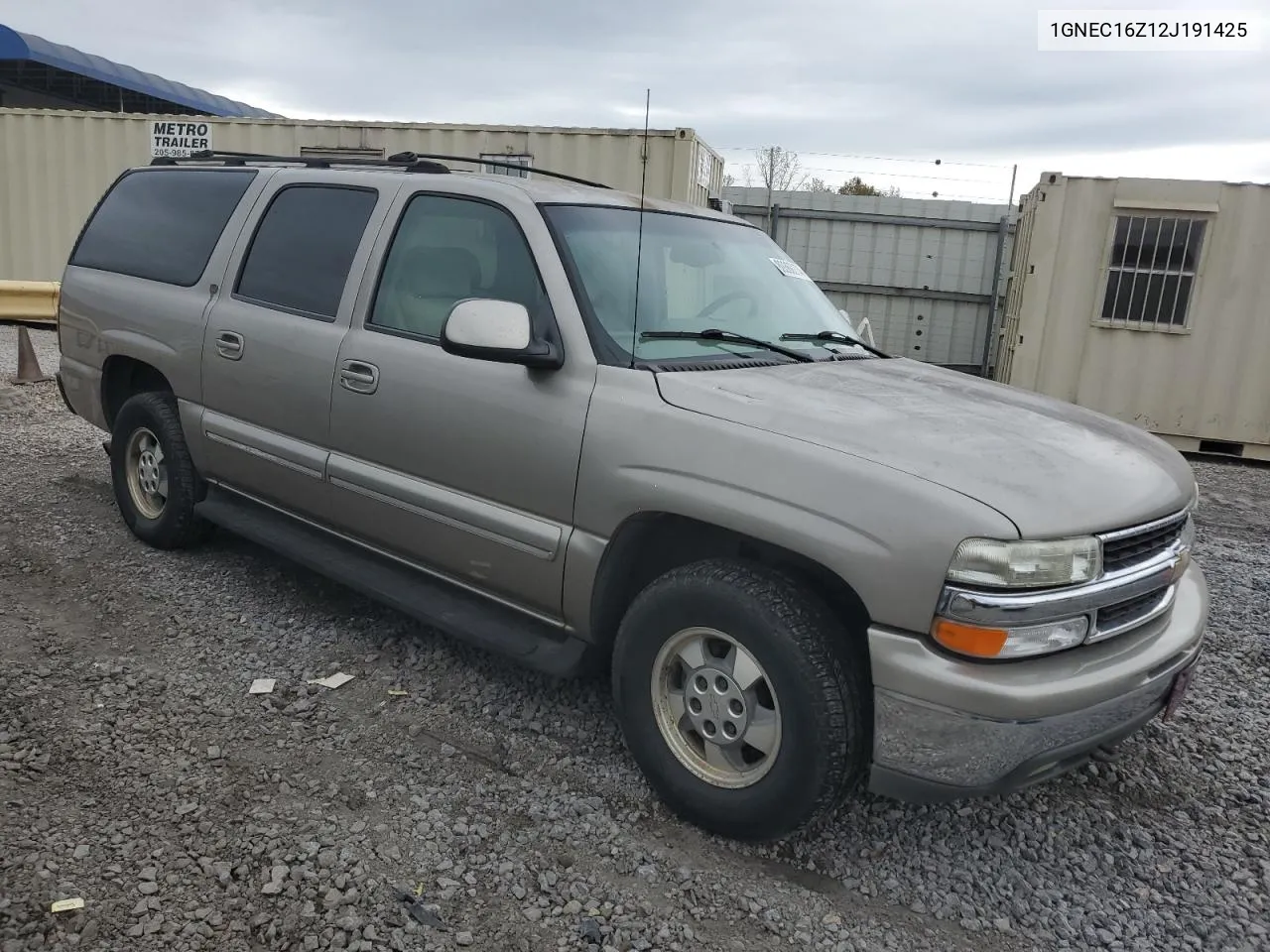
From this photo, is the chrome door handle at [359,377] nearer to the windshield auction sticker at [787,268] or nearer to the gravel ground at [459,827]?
the gravel ground at [459,827]

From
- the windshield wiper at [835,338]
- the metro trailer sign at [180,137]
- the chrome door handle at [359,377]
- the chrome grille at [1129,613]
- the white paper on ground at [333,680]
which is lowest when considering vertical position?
the white paper on ground at [333,680]

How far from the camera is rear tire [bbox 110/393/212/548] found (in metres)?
4.62

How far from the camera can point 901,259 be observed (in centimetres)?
1373

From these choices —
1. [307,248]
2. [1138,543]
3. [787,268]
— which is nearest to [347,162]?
[307,248]

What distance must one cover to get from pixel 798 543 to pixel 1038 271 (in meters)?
8.59

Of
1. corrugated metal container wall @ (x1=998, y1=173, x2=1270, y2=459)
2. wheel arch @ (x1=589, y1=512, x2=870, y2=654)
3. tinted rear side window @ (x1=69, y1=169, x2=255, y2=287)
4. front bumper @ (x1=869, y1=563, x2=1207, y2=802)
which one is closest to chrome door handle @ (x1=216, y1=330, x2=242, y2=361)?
tinted rear side window @ (x1=69, y1=169, x2=255, y2=287)

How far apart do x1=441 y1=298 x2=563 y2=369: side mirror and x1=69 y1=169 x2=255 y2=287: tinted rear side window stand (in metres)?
2.11

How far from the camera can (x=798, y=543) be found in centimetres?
249

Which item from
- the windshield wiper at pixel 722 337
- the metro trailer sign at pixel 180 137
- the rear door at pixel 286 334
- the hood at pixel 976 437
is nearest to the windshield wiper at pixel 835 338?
the windshield wiper at pixel 722 337

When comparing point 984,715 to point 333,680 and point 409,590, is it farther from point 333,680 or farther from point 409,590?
point 333,680

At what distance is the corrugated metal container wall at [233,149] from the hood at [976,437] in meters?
8.67

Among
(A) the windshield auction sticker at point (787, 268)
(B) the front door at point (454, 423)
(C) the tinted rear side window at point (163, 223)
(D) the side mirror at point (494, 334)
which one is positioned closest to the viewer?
(D) the side mirror at point (494, 334)

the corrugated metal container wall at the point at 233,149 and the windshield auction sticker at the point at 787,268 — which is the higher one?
the corrugated metal container wall at the point at 233,149

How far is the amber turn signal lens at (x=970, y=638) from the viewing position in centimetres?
231
